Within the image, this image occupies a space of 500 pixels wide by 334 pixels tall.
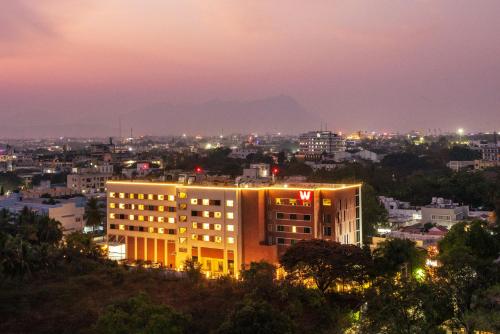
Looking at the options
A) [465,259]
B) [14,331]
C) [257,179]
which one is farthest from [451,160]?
[14,331]

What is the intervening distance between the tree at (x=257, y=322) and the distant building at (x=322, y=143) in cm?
7760

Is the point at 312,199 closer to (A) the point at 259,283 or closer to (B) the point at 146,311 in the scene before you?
(A) the point at 259,283

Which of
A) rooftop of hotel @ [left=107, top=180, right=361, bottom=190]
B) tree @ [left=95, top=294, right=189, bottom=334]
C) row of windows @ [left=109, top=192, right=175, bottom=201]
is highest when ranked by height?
rooftop of hotel @ [left=107, top=180, right=361, bottom=190]

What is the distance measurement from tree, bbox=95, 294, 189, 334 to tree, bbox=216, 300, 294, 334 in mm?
1134

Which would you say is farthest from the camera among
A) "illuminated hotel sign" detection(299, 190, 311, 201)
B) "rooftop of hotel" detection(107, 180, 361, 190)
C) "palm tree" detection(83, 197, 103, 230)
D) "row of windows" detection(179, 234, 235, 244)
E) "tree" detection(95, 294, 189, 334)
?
"palm tree" detection(83, 197, 103, 230)

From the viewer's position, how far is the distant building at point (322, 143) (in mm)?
92250

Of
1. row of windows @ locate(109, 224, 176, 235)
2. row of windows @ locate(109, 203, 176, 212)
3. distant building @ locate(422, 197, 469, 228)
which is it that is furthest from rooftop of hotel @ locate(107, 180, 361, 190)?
distant building @ locate(422, 197, 469, 228)

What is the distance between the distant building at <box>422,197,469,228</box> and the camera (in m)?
30.5

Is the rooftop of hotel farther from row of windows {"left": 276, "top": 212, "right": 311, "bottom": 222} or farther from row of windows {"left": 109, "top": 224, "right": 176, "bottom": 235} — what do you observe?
row of windows {"left": 109, "top": 224, "right": 176, "bottom": 235}

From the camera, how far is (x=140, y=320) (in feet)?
46.1

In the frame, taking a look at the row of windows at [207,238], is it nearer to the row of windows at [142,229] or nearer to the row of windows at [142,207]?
the row of windows at [142,229]

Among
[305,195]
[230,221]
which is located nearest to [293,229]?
[305,195]

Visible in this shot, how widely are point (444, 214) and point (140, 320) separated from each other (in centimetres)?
2080

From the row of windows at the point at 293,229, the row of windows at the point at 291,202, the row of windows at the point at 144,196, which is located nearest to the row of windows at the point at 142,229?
the row of windows at the point at 144,196
